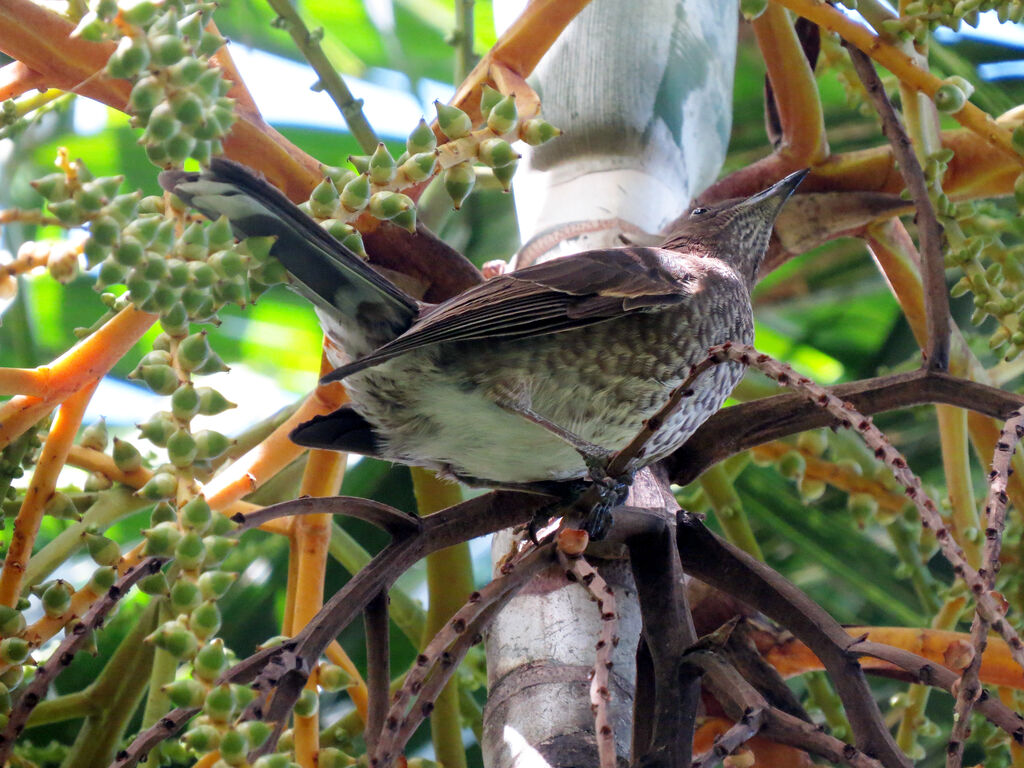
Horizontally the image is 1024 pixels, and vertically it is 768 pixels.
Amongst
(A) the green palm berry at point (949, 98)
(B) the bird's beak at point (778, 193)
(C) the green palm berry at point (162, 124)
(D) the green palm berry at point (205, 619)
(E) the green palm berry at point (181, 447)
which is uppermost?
(B) the bird's beak at point (778, 193)

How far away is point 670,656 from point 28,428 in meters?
0.74

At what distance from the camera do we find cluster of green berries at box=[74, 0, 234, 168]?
87 centimetres

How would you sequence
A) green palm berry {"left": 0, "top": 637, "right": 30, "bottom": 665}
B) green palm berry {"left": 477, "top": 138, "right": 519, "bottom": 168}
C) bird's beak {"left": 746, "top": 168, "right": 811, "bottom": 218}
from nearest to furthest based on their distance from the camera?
Answer: green palm berry {"left": 0, "top": 637, "right": 30, "bottom": 665} < green palm berry {"left": 477, "top": 138, "right": 519, "bottom": 168} < bird's beak {"left": 746, "top": 168, "right": 811, "bottom": 218}

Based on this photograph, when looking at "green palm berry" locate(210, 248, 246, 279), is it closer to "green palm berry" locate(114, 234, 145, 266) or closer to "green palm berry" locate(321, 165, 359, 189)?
"green palm berry" locate(114, 234, 145, 266)

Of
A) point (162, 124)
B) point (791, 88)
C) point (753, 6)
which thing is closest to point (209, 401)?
point (162, 124)

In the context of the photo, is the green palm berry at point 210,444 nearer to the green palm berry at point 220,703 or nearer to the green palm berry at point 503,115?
the green palm berry at point 220,703

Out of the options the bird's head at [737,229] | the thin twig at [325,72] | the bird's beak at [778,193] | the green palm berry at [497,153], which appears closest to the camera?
the green palm berry at [497,153]

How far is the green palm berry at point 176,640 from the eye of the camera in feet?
2.81

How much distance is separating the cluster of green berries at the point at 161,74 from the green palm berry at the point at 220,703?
420 millimetres

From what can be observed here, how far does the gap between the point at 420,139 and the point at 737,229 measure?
106 centimetres

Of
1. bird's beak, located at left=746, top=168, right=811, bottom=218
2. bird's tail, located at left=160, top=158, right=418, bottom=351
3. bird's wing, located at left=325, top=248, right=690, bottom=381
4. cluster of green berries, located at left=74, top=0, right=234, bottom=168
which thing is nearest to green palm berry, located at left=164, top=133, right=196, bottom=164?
cluster of green berries, located at left=74, top=0, right=234, bottom=168

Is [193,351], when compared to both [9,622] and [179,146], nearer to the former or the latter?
[179,146]

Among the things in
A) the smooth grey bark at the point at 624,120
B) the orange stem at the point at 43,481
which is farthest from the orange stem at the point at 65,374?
the smooth grey bark at the point at 624,120

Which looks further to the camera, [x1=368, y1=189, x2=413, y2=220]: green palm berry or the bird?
the bird
